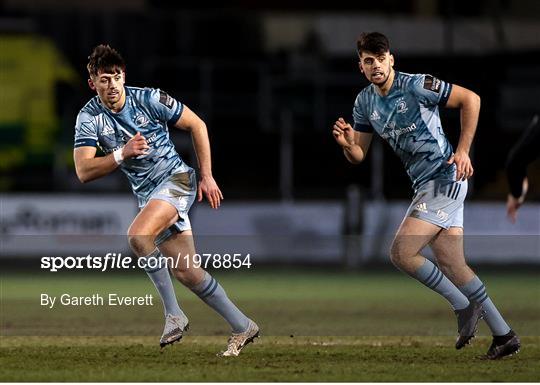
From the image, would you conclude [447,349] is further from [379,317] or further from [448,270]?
[379,317]

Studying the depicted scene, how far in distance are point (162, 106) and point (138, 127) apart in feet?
0.76

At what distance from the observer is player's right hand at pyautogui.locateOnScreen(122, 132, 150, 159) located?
8602 millimetres

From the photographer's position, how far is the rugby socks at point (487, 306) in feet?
30.6

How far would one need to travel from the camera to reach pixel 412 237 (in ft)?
30.4

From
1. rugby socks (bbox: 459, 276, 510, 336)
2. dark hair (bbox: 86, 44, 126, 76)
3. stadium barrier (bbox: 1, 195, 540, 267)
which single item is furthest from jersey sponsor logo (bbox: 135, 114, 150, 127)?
stadium barrier (bbox: 1, 195, 540, 267)

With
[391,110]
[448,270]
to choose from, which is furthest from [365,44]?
[448,270]

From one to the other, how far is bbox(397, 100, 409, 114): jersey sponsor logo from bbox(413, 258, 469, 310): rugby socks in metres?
1.12

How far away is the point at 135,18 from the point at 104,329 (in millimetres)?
17603

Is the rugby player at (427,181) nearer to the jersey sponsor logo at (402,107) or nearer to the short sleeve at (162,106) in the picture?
the jersey sponsor logo at (402,107)

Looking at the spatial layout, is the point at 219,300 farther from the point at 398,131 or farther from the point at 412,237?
the point at 398,131

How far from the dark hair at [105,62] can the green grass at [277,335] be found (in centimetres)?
209

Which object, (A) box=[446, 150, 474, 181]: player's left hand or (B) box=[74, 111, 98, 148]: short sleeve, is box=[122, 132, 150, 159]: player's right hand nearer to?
(B) box=[74, 111, 98, 148]: short sleeve

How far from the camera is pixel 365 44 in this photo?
350 inches

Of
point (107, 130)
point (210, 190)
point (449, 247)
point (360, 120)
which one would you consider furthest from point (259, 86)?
point (210, 190)
